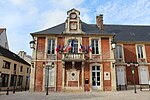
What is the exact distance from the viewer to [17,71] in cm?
2892

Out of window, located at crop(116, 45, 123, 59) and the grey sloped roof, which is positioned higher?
the grey sloped roof

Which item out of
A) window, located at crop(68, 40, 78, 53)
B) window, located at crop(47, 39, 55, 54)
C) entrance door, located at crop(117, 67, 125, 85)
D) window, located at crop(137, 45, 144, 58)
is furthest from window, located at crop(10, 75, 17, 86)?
window, located at crop(137, 45, 144, 58)

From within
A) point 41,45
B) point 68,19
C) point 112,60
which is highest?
point 68,19

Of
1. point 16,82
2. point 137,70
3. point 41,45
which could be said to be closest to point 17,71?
point 16,82

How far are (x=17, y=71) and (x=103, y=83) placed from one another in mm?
16787

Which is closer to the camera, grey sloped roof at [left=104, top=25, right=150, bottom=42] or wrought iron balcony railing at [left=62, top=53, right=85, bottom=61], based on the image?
wrought iron balcony railing at [left=62, top=53, right=85, bottom=61]

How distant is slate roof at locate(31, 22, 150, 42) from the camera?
2011 cm

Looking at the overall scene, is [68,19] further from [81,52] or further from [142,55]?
[142,55]

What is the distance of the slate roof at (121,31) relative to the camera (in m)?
A: 20.1

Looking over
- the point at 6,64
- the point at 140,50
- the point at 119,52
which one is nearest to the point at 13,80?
the point at 6,64

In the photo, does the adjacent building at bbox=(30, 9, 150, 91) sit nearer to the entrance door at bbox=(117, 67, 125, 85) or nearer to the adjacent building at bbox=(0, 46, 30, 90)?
the entrance door at bbox=(117, 67, 125, 85)

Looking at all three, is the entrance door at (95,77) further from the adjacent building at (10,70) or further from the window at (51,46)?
the adjacent building at (10,70)

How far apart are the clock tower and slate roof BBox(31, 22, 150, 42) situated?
32.0 inches

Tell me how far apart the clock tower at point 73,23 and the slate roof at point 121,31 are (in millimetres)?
813
